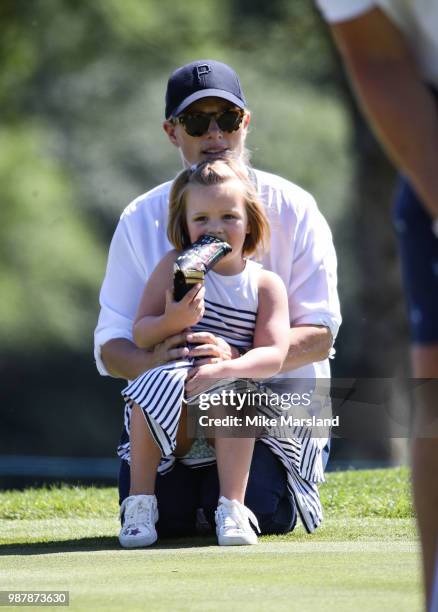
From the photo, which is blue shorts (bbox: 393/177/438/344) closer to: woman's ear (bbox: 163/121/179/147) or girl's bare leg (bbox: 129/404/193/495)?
girl's bare leg (bbox: 129/404/193/495)

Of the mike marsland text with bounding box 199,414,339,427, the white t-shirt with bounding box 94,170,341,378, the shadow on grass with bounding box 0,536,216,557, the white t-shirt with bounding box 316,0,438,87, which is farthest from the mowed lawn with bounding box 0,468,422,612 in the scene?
the white t-shirt with bounding box 316,0,438,87

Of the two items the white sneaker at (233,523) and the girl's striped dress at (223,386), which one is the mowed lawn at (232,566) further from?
the girl's striped dress at (223,386)

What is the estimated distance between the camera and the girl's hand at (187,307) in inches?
148

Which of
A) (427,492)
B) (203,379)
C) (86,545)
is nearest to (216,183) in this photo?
(203,379)

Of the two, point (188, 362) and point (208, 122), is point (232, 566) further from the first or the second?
point (208, 122)

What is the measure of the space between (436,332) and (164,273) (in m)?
1.82

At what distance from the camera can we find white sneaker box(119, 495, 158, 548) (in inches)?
144

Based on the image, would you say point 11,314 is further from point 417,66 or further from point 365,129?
point 417,66

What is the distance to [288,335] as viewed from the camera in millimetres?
3934

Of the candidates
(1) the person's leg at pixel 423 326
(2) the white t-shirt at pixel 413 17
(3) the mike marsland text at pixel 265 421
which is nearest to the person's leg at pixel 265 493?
(3) the mike marsland text at pixel 265 421

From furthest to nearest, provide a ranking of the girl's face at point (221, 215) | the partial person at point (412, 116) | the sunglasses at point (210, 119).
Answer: the sunglasses at point (210, 119) < the girl's face at point (221, 215) < the partial person at point (412, 116)

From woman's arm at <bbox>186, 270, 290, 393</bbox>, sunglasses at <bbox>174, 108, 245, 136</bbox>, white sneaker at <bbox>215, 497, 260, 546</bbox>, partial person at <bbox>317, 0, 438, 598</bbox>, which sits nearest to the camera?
partial person at <bbox>317, 0, 438, 598</bbox>

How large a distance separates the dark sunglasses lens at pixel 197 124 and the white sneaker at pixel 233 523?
145cm

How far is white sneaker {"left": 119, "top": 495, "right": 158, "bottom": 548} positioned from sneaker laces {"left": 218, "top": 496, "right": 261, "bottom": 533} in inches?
7.7
